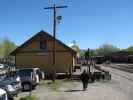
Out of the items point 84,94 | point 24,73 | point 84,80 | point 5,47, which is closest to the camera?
point 84,94

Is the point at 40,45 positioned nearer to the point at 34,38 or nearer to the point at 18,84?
the point at 34,38

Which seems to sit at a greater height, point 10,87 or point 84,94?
point 10,87

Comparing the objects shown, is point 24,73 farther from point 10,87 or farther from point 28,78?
point 10,87

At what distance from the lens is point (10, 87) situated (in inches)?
733

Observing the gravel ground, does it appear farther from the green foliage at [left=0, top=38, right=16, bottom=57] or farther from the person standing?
the green foliage at [left=0, top=38, right=16, bottom=57]

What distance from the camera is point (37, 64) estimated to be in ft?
137

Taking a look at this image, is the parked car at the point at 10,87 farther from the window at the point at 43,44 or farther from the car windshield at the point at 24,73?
the window at the point at 43,44

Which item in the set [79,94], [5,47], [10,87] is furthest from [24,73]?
[5,47]

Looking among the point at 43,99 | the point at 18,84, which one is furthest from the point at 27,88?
the point at 43,99

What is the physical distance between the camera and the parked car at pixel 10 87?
18.1 metres

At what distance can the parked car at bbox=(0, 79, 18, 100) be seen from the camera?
1814 cm

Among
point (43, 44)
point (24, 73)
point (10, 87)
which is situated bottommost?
point (10, 87)

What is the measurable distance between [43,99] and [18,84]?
2355 mm

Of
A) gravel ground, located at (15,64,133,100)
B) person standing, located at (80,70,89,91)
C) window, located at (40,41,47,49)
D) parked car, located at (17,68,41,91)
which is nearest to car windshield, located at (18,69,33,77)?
parked car, located at (17,68,41,91)
